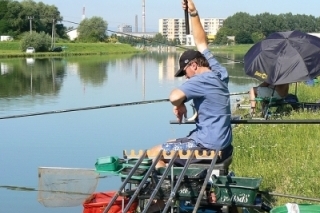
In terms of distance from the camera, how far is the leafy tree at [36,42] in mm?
64375

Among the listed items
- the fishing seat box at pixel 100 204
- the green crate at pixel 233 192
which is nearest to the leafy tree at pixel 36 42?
the fishing seat box at pixel 100 204

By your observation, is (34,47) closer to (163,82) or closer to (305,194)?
(163,82)

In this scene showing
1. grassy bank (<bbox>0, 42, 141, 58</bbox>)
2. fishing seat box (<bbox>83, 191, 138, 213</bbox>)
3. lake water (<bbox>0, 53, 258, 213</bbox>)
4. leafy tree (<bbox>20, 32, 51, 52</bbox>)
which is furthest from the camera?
leafy tree (<bbox>20, 32, 51, 52</bbox>)

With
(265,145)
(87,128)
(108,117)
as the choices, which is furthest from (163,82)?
(265,145)

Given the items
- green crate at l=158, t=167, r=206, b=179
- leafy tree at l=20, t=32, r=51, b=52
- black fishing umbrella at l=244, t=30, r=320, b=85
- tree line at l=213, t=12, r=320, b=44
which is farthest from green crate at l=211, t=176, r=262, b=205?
leafy tree at l=20, t=32, r=51, b=52

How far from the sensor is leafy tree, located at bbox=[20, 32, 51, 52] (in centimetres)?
6438

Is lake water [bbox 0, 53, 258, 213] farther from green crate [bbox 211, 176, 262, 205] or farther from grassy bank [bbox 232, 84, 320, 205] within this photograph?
green crate [bbox 211, 176, 262, 205]

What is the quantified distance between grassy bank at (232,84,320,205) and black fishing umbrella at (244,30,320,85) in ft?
2.35

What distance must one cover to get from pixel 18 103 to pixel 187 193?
1426cm

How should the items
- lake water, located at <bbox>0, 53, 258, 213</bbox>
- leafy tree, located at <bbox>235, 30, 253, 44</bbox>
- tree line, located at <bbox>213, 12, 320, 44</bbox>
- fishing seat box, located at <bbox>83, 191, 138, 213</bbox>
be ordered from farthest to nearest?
leafy tree, located at <bbox>235, 30, 253, 44</bbox> < tree line, located at <bbox>213, 12, 320, 44</bbox> < lake water, located at <bbox>0, 53, 258, 213</bbox> < fishing seat box, located at <bbox>83, 191, 138, 213</bbox>

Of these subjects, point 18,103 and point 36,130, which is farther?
point 18,103

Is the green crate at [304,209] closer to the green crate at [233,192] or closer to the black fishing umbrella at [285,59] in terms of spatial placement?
the green crate at [233,192]

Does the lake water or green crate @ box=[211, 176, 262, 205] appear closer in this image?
green crate @ box=[211, 176, 262, 205]

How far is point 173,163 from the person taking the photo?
445 centimetres
